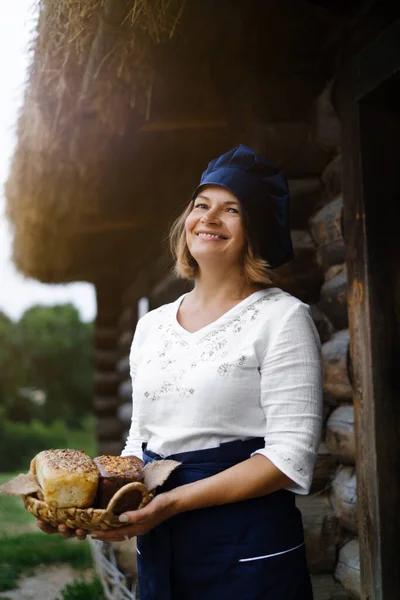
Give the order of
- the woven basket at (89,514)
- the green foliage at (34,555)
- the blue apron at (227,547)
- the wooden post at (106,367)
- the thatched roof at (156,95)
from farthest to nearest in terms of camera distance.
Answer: the wooden post at (106,367), the green foliage at (34,555), the thatched roof at (156,95), the blue apron at (227,547), the woven basket at (89,514)

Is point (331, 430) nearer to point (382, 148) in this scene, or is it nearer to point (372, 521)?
point (372, 521)

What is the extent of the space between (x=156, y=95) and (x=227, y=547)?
228 cm

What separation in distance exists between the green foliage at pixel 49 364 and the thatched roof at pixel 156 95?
83.6 feet

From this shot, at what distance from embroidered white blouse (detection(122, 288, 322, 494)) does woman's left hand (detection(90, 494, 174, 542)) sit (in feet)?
0.65

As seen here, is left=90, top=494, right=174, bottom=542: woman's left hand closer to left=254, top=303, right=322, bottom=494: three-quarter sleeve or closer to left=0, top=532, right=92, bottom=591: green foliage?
left=254, top=303, right=322, bottom=494: three-quarter sleeve

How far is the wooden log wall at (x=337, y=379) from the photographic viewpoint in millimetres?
2494

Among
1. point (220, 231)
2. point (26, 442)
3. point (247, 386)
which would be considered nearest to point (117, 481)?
point (247, 386)

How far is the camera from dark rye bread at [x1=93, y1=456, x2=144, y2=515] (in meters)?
1.59

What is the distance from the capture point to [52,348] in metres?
31.1

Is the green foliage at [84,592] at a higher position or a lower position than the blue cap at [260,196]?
lower

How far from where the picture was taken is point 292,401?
1644 mm

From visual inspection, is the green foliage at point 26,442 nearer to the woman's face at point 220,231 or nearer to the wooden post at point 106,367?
the wooden post at point 106,367

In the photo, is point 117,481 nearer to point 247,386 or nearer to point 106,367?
point 247,386

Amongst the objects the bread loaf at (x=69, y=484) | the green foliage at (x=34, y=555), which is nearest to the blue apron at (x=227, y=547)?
the bread loaf at (x=69, y=484)
